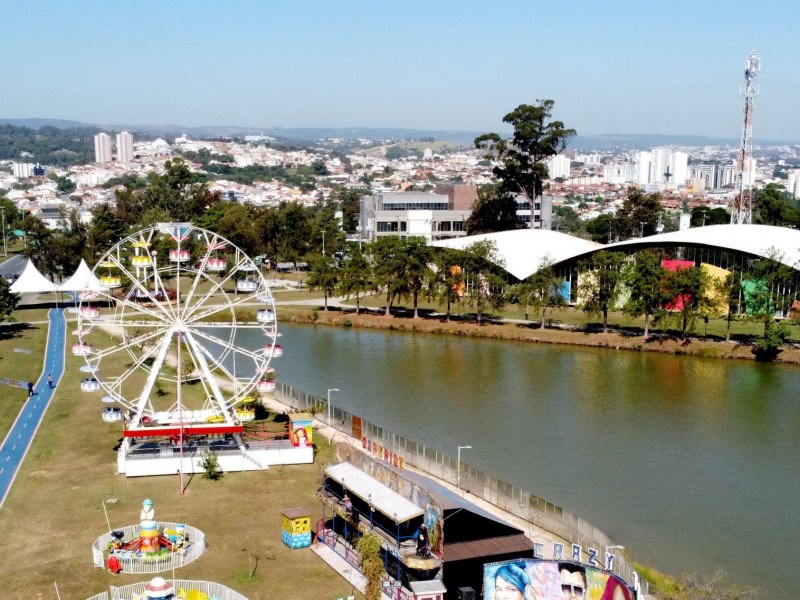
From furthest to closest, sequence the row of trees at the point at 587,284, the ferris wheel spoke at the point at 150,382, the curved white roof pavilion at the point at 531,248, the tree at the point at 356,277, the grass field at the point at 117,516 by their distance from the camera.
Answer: the curved white roof pavilion at the point at 531,248 → the tree at the point at 356,277 → the row of trees at the point at 587,284 → the ferris wheel spoke at the point at 150,382 → the grass field at the point at 117,516

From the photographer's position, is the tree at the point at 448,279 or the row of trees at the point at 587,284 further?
the tree at the point at 448,279

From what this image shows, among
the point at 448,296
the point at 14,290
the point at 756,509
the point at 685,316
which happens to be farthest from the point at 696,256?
the point at 14,290

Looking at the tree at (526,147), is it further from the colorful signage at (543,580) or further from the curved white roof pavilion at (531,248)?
the colorful signage at (543,580)

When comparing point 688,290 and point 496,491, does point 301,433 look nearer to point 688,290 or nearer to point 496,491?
point 496,491

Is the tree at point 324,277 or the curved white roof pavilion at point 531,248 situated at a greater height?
the curved white roof pavilion at point 531,248

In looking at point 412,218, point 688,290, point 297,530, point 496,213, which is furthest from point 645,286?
point 412,218

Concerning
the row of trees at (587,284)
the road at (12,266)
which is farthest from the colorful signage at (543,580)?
the road at (12,266)
